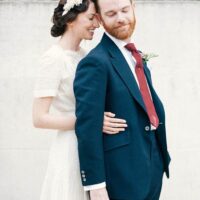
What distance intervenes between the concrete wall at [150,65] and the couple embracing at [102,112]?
128 cm

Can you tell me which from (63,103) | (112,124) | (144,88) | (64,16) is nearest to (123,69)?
(144,88)

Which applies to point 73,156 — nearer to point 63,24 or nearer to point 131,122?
point 131,122

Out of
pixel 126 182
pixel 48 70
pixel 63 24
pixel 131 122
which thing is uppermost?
pixel 63 24

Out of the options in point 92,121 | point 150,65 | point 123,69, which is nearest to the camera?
point 92,121

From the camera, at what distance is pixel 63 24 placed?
2.22 m

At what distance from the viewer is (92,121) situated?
1.81 meters

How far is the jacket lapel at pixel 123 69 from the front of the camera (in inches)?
74.4

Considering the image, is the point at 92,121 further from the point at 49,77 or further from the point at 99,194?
the point at 49,77

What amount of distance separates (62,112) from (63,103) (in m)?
0.04

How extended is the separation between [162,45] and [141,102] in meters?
1.65

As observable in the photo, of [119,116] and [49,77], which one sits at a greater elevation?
[49,77]

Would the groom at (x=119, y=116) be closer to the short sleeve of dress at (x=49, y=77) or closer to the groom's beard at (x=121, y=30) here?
the groom's beard at (x=121, y=30)

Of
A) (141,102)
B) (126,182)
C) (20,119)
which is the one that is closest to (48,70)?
(141,102)

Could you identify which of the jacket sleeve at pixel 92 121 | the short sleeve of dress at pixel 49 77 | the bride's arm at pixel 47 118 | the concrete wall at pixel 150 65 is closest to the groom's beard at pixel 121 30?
the jacket sleeve at pixel 92 121
